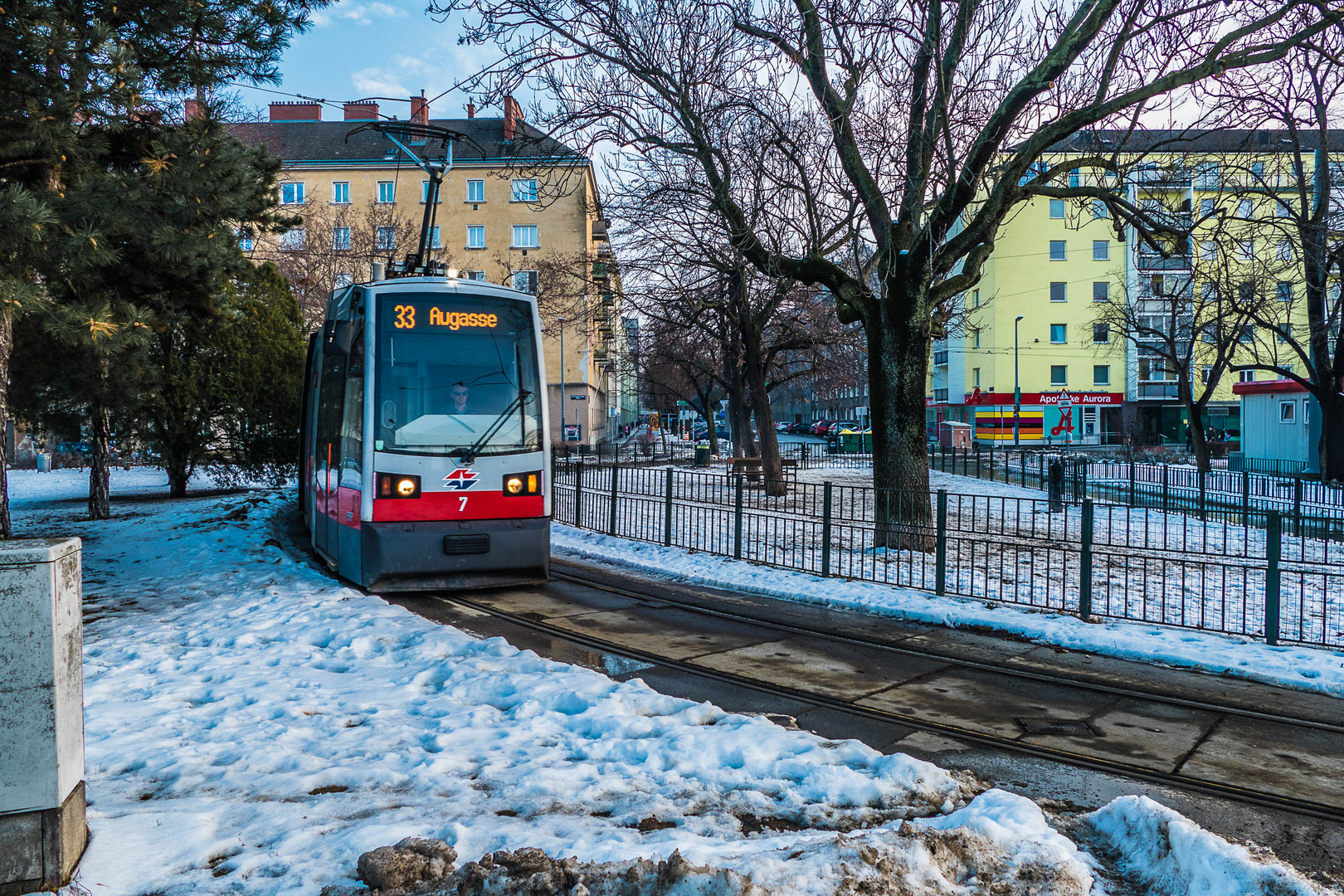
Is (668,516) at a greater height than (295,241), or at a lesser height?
lesser

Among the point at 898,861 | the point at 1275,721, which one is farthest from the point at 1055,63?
the point at 898,861

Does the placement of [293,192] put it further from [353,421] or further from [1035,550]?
[1035,550]

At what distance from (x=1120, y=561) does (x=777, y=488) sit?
10.1 m

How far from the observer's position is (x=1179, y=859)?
331 centimetres

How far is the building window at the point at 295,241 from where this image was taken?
32906 millimetres

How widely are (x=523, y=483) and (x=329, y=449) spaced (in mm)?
2688

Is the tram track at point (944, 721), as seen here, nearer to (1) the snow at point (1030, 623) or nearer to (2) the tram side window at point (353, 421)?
(1) the snow at point (1030, 623)

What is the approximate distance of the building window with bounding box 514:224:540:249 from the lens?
5069 centimetres

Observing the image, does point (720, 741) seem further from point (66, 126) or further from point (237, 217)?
point (237, 217)

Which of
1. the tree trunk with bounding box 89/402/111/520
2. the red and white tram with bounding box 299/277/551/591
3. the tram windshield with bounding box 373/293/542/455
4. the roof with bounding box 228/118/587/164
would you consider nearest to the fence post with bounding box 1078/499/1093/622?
the red and white tram with bounding box 299/277/551/591

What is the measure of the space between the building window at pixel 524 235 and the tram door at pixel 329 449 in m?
41.1

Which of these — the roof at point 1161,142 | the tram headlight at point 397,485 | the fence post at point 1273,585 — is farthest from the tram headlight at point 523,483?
the roof at point 1161,142

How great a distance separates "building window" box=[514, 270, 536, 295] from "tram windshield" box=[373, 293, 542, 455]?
2.19 ft

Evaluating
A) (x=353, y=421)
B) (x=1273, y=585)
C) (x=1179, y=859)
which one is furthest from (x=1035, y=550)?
(x=353, y=421)
